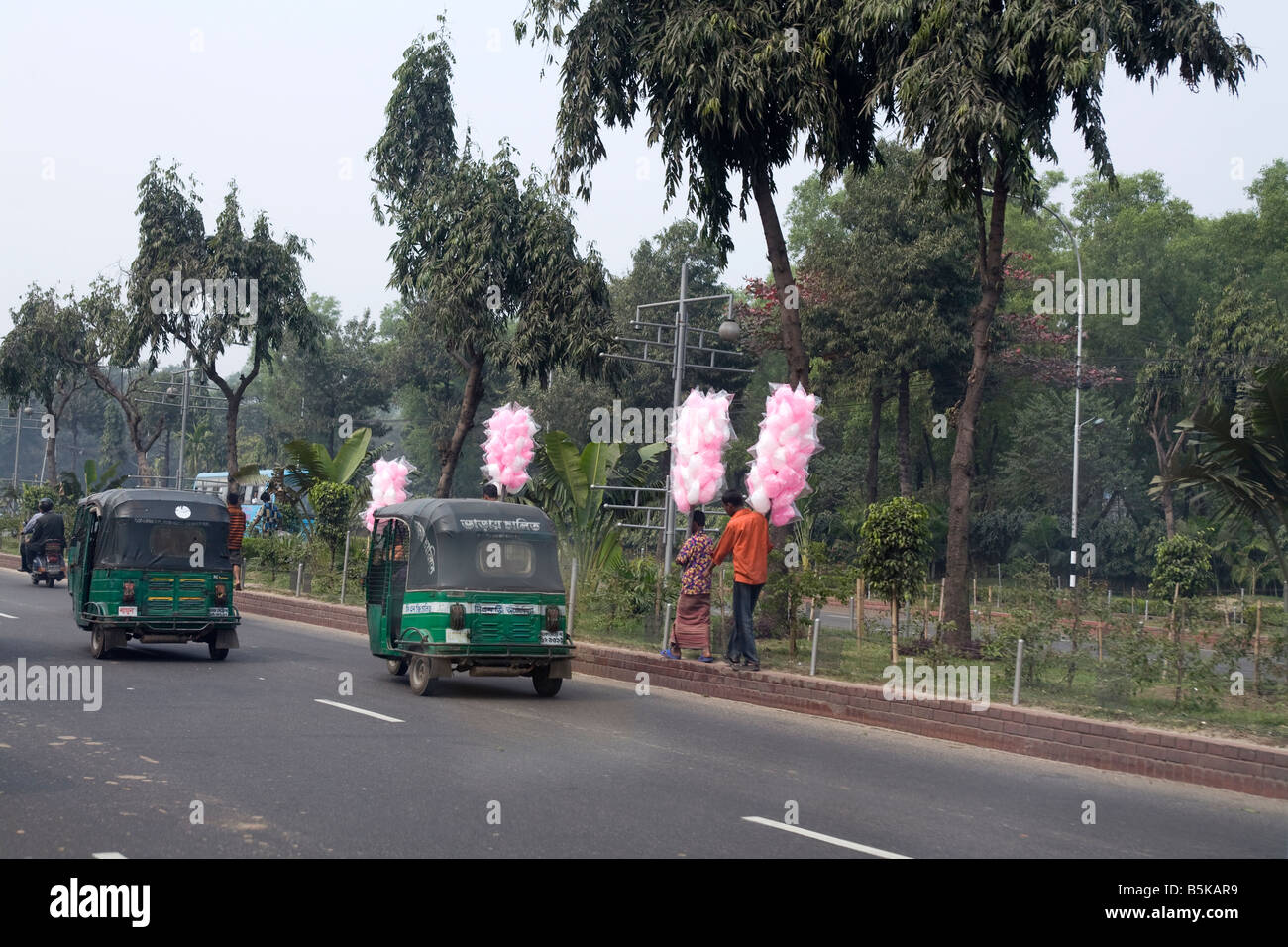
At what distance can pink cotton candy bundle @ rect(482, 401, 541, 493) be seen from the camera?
25.2m

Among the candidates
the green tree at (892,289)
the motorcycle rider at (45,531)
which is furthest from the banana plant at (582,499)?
the green tree at (892,289)

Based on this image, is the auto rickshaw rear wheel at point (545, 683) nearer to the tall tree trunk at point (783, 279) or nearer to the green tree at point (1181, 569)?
the tall tree trunk at point (783, 279)

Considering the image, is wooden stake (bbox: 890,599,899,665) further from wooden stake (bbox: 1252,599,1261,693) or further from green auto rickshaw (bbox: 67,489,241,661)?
green auto rickshaw (bbox: 67,489,241,661)

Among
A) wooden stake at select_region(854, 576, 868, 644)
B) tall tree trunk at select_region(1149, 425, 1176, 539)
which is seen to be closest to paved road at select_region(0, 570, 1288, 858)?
wooden stake at select_region(854, 576, 868, 644)

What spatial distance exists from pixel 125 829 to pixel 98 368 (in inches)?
1639

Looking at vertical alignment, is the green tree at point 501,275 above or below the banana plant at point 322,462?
above

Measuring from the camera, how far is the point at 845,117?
1884cm

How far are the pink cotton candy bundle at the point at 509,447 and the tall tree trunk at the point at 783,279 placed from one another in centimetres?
717

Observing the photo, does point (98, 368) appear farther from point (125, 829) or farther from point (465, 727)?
point (125, 829)

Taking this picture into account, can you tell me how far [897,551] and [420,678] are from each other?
5833 millimetres

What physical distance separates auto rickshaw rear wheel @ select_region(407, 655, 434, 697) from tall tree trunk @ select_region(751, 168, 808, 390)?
23.6 ft

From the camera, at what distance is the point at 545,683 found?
15.1 m

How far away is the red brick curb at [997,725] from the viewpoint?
35.4 feet

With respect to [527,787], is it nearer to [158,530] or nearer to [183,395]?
[158,530]
